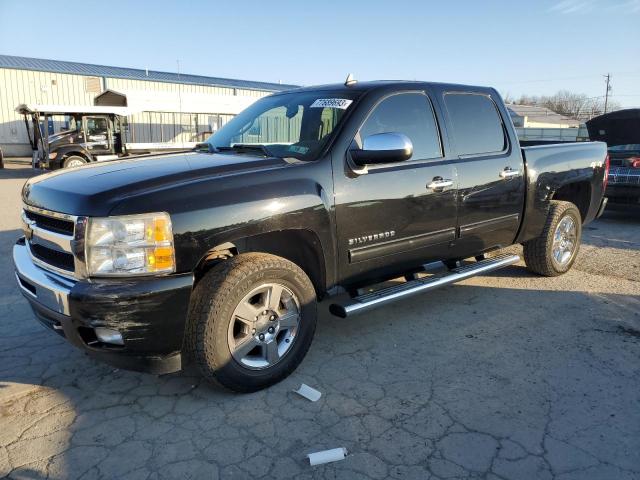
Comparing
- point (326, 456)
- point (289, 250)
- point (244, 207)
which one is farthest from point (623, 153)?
point (326, 456)

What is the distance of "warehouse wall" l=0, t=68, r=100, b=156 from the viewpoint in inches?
1054

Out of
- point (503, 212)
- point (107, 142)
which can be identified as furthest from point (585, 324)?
point (107, 142)

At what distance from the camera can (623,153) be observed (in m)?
8.79

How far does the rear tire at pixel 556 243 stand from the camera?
533 centimetres

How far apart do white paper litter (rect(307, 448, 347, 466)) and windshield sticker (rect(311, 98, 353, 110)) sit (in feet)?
7.66

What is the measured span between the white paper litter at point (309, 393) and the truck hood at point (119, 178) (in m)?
1.42

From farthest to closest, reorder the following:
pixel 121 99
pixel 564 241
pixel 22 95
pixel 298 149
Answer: pixel 22 95 → pixel 121 99 → pixel 564 241 → pixel 298 149

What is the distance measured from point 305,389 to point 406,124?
7.12ft

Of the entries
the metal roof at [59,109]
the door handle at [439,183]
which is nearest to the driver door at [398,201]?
Answer: the door handle at [439,183]

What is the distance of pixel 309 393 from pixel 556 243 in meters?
3.67

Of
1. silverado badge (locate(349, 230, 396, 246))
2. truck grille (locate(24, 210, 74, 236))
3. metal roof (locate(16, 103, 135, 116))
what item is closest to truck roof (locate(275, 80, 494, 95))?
silverado badge (locate(349, 230, 396, 246))

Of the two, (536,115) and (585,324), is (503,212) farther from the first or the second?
(536,115)

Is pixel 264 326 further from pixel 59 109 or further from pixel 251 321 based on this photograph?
pixel 59 109

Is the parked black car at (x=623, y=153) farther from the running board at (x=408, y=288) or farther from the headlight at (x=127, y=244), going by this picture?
the headlight at (x=127, y=244)
